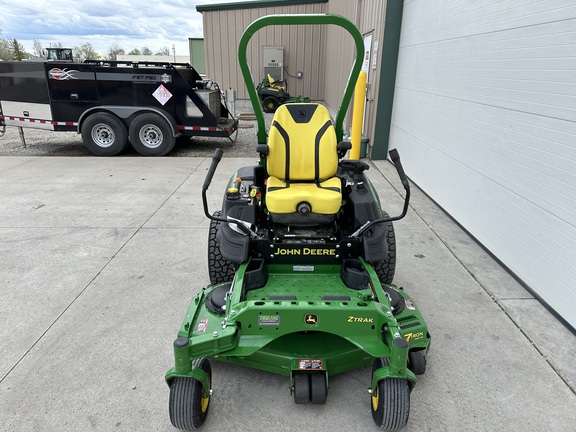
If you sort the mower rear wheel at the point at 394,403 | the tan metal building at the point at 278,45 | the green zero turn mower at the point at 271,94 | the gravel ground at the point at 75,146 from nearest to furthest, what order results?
the mower rear wheel at the point at 394,403, the gravel ground at the point at 75,146, the green zero turn mower at the point at 271,94, the tan metal building at the point at 278,45

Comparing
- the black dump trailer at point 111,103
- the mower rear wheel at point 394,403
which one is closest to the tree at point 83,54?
the black dump trailer at point 111,103

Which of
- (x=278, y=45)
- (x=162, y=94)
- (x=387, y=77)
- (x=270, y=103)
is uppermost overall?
(x=278, y=45)

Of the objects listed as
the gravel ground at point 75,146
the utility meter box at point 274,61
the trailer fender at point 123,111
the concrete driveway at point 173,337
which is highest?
the utility meter box at point 274,61

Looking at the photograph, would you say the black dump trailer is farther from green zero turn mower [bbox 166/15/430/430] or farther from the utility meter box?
the utility meter box

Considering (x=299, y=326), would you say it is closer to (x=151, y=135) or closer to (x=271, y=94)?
(x=151, y=135)

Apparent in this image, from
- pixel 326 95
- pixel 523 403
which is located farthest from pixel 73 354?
pixel 326 95

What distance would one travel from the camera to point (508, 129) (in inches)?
151

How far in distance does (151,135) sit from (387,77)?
451cm

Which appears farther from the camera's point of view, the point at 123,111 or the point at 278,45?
the point at 278,45

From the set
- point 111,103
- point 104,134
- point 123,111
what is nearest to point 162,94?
point 123,111

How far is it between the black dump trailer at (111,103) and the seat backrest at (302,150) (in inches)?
213

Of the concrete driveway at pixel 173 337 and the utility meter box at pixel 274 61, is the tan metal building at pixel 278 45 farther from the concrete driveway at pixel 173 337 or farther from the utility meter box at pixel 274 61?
the concrete driveway at pixel 173 337

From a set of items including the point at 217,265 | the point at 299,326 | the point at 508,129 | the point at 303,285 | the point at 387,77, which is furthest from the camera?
the point at 387,77

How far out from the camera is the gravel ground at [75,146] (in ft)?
28.5
